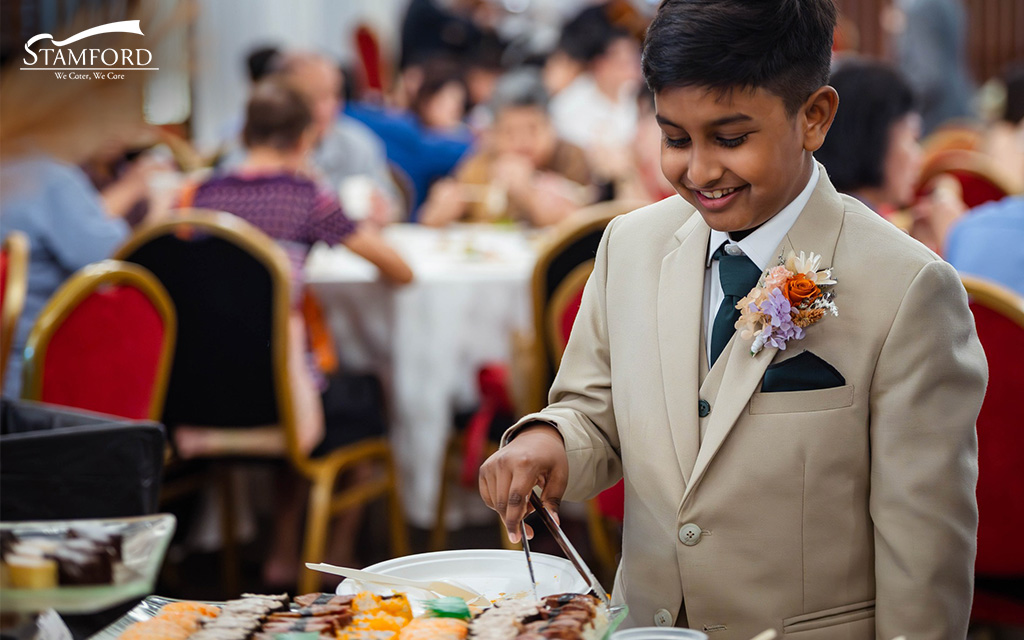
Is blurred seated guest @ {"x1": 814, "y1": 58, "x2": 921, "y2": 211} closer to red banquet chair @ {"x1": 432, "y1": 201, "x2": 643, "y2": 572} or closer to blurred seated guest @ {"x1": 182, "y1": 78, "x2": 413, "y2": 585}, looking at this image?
red banquet chair @ {"x1": 432, "y1": 201, "x2": 643, "y2": 572}

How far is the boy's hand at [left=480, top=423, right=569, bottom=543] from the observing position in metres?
0.93

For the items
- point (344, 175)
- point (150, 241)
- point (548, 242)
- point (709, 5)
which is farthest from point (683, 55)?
point (344, 175)

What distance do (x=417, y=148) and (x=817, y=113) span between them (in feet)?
15.4

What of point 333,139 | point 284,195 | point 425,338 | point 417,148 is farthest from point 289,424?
point 417,148

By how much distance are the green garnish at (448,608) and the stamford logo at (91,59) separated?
0.46 meters

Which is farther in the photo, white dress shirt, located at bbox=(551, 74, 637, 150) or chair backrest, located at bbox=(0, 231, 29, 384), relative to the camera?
white dress shirt, located at bbox=(551, 74, 637, 150)

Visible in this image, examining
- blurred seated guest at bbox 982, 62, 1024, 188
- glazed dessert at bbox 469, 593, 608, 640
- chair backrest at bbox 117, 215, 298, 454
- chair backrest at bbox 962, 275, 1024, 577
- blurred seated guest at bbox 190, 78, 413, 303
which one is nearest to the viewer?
glazed dessert at bbox 469, 593, 608, 640

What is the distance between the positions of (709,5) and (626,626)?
600 mm

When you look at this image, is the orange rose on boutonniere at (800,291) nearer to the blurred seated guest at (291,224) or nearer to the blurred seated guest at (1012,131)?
the blurred seated guest at (291,224)

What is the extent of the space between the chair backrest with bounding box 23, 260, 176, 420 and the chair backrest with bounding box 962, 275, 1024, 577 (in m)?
1.59

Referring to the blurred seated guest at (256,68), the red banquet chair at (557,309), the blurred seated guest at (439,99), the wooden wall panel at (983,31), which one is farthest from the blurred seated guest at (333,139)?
the wooden wall panel at (983,31)

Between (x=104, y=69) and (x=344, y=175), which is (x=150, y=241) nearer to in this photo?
(x=104, y=69)

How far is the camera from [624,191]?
3609mm

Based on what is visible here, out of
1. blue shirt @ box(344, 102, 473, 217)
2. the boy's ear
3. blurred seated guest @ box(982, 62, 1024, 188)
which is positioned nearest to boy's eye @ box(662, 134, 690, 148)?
the boy's ear
